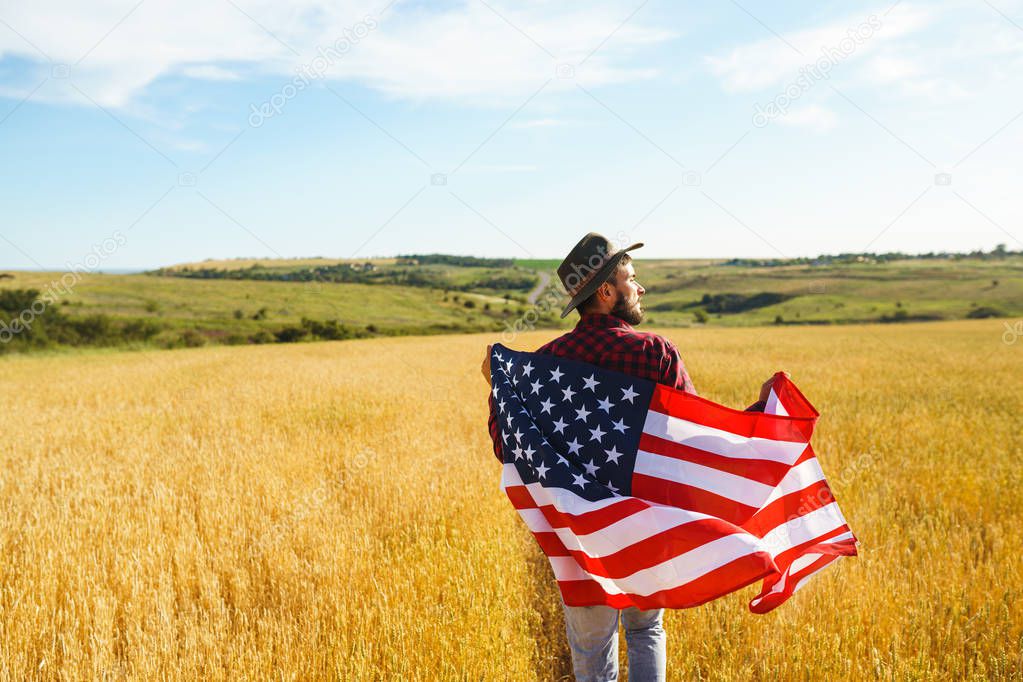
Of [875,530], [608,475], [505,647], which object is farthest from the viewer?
[875,530]

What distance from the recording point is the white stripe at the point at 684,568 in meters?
3.03

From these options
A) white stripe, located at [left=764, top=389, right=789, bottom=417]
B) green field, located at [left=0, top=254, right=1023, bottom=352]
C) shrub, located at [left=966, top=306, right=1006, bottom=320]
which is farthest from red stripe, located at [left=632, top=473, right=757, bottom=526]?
shrub, located at [left=966, top=306, right=1006, bottom=320]

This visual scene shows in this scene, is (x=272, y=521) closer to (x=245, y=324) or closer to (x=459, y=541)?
(x=459, y=541)

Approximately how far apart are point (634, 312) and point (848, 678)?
8.88ft

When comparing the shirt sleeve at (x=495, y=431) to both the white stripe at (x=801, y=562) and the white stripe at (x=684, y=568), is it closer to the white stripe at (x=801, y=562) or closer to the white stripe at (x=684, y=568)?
the white stripe at (x=684, y=568)

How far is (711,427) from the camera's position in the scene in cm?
353

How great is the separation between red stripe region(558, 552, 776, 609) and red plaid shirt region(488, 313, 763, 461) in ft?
2.94

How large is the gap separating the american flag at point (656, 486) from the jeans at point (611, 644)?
6.0 inches

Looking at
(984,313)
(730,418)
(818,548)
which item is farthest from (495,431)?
(984,313)

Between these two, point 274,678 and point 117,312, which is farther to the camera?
point 117,312

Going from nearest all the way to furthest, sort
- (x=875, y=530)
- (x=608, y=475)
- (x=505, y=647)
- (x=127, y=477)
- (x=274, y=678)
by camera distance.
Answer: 1. (x=608, y=475)
2. (x=274, y=678)
3. (x=505, y=647)
4. (x=875, y=530)
5. (x=127, y=477)

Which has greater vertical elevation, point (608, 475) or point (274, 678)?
point (608, 475)

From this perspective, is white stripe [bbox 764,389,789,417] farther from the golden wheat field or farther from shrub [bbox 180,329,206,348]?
shrub [bbox 180,329,206,348]

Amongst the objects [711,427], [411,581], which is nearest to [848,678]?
[711,427]
